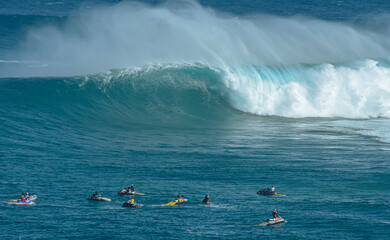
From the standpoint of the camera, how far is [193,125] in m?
44.7

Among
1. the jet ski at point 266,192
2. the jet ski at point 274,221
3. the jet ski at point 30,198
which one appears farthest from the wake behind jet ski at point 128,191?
the jet ski at point 274,221

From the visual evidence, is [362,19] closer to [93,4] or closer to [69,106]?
[93,4]

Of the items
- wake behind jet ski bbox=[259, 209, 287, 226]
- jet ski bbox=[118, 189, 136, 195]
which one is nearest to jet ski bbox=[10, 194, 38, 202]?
jet ski bbox=[118, 189, 136, 195]

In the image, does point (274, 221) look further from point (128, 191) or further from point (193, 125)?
point (193, 125)

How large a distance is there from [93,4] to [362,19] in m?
45.5

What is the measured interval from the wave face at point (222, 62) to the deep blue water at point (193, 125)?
180mm

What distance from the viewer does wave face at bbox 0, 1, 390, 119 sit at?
50938 millimetres

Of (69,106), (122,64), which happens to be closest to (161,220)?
(69,106)

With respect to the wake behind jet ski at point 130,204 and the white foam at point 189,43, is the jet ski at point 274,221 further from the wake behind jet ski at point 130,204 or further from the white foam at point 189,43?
the white foam at point 189,43

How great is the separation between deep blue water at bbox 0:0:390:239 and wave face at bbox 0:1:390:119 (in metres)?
0.18

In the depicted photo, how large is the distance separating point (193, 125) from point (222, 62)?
1179cm

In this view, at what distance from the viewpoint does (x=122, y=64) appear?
55.1 metres

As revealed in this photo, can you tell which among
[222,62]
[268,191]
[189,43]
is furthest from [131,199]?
[189,43]

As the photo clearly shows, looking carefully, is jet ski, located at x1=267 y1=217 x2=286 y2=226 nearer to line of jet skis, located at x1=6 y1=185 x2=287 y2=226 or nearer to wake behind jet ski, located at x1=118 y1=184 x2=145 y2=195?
line of jet skis, located at x1=6 y1=185 x2=287 y2=226
